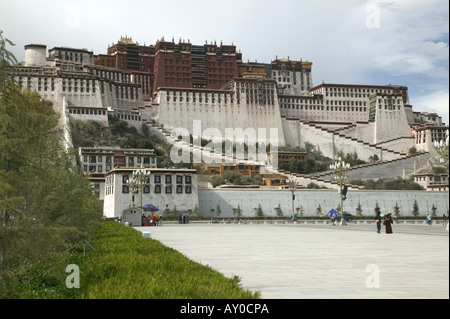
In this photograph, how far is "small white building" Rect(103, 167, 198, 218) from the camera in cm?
6044

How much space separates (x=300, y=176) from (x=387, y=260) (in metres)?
65.3

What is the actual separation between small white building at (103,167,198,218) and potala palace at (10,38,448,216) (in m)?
29.8

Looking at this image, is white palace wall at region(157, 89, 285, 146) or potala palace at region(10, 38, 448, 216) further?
white palace wall at region(157, 89, 285, 146)

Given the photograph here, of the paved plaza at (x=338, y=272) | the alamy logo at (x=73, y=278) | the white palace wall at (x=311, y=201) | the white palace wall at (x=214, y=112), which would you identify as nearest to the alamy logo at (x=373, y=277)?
the paved plaza at (x=338, y=272)

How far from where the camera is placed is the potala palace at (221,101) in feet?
319

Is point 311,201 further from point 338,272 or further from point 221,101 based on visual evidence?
point 338,272

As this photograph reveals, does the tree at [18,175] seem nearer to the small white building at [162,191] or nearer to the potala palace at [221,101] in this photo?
the small white building at [162,191]

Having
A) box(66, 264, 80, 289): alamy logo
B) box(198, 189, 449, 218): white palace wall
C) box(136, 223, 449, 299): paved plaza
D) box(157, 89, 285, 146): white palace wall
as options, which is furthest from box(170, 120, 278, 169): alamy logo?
box(66, 264, 80, 289): alamy logo

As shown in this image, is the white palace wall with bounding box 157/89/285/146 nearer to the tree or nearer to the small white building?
the small white building

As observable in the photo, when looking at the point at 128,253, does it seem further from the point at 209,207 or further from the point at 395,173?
the point at 395,173

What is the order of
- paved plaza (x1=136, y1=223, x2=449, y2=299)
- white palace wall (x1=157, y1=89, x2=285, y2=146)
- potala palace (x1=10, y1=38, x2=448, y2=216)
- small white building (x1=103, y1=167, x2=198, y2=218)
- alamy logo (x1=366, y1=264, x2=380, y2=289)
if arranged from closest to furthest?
paved plaza (x1=136, y1=223, x2=449, y2=299) → alamy logo (x1=366, y1=264, x2=380, y2=289) → small white building (x1=103, y1=167, x2=198, y2=218) → potala palace (x1=10, y1=38, x2=448, y2=216) → white palace wall (x1=157, y1=89, x2=285, y2=146)

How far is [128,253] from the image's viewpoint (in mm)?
12336

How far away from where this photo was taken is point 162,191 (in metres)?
61.9
